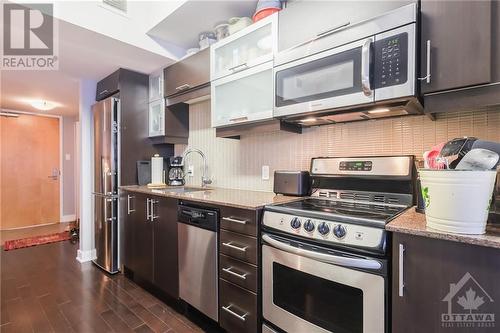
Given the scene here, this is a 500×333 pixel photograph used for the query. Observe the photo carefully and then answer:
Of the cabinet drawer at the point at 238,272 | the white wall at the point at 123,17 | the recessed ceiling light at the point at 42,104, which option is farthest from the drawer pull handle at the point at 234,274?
the recessed ceiling light at the point at 42,104

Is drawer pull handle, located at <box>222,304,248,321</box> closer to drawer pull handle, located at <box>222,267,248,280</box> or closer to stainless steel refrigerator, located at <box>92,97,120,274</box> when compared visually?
drawer pull handle, located at <box>222,267,248,280</box>

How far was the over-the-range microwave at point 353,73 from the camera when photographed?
1.16 m

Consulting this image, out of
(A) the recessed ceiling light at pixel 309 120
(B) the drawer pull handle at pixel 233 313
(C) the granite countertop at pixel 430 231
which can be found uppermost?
(A) the recessed ceiling light at pixel 309 120

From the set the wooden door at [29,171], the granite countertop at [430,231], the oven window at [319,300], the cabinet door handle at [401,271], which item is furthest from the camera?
the wooden door at [29,171]

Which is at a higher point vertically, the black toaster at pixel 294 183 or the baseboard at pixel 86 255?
the black toaster at pixel 294 183

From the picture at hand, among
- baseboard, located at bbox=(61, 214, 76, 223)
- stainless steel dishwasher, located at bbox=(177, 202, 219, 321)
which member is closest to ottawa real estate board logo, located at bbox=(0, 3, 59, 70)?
stainless steel dishwasher, located at bbox=(177, 202, 219, 321)

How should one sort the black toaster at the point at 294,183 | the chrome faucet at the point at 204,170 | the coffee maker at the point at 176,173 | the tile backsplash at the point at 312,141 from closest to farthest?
the tile backsplash at the point at 312,141 < the black toaster at the point at 294,183 < the chrome faucet at the point at 204,170 < the coffee maker at the point at 176,173

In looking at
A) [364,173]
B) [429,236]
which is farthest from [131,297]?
[429,236]

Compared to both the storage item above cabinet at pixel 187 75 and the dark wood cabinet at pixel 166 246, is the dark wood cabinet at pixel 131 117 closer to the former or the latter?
the storage item above cabinet at pixel 187 75

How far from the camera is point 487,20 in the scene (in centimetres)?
100

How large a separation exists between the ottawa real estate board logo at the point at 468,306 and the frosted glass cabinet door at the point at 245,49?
1.52m

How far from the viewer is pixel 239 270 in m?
1.51

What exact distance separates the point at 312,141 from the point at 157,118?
1.83 metres

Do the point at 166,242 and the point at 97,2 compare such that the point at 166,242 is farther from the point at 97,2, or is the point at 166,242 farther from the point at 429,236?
the point at 97,2
